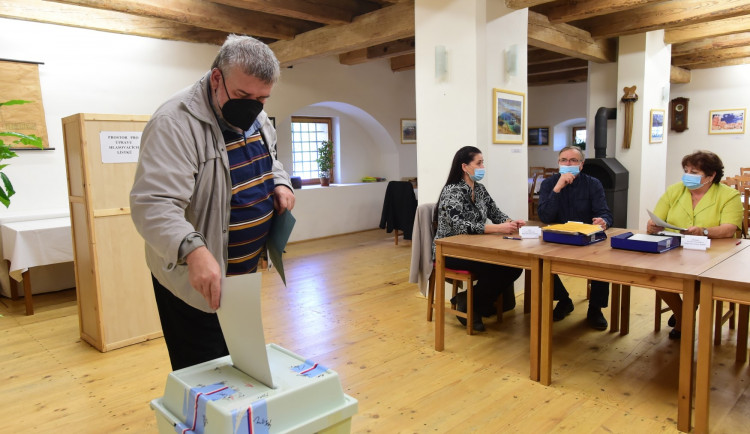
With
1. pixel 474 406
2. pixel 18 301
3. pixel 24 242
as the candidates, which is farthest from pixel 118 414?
pixel 18 301

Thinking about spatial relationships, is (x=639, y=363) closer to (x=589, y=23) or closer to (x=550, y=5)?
(x=550, y=5)

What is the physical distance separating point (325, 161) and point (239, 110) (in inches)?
223

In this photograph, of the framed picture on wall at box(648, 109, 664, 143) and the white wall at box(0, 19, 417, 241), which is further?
the framed picture on wall at box(648, 109, 664, 143)

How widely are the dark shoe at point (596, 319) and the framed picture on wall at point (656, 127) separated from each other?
352 cm

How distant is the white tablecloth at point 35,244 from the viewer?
12.0 ft

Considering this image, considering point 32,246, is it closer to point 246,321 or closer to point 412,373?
point 412,373

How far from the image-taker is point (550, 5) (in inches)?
187

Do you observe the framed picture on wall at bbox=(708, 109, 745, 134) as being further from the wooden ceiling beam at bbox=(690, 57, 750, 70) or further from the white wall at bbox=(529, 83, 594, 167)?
the white wall at bbox=(529, 83, 594, 167)

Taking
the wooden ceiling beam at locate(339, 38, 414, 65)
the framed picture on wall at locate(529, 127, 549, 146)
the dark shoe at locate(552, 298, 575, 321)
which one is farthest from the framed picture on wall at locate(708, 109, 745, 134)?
the dark shoe at locate(552, 298, 575, 321)

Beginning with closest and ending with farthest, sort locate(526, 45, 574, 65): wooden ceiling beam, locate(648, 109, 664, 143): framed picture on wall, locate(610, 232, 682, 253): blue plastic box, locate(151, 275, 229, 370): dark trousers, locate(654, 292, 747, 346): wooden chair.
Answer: locate(151, 275, 229, 370): dark trousers, locate(610, 232, 682, 253): blue plastic box, locate(654, 292, 747, 346): wooden chair, locate(648, 109, 664, 143): framed picture on wall, locate(526, 45, 574, 65): wooden ceiling beam

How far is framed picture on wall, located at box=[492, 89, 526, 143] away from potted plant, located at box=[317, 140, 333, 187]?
3365 mm

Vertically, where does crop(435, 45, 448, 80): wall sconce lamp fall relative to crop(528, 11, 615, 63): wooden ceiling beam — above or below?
below

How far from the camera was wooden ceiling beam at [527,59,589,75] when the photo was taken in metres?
7.59

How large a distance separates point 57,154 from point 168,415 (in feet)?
13.9
